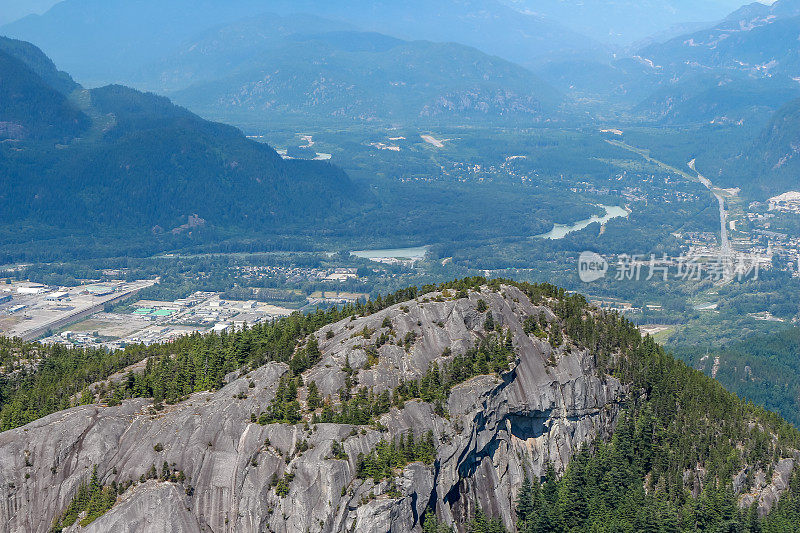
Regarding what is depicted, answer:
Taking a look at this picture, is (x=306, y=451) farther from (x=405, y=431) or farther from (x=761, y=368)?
(x=761, y=368)

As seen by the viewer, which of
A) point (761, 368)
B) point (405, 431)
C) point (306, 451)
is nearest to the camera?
point (306, 451)

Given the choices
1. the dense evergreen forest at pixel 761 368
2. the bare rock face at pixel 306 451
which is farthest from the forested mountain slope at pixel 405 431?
the dense evergreen forest at pixel 761 368

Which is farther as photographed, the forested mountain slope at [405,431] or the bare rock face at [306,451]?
the forested mountain slope at [405,431]

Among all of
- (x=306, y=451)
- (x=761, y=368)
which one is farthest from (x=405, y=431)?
(x=761, y=368)

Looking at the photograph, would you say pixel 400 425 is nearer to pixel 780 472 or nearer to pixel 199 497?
pixel 199 497

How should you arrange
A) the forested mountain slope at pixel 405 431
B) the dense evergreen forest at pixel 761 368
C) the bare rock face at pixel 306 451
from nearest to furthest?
the bare rock face at pixel 306 451, the forested mountain slope at pixel 405 431, the dense evergreen forest at pixel 761 368

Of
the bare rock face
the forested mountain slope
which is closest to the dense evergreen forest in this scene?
the forested mountain slope

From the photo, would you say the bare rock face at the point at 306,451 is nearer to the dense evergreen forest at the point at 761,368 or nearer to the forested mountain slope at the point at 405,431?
the forested mountain slope at the point at 405,431

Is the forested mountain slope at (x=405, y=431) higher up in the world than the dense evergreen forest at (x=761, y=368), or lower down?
higher up
